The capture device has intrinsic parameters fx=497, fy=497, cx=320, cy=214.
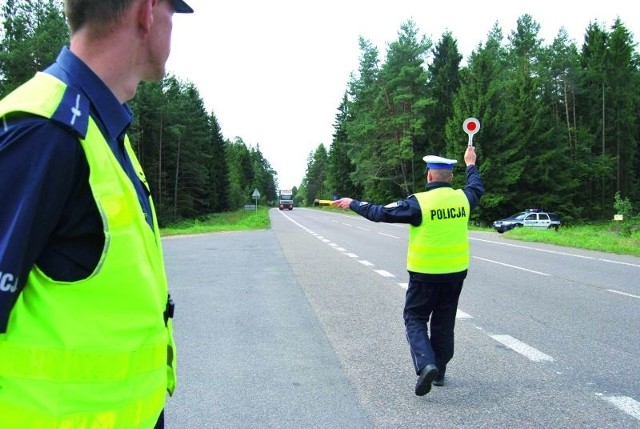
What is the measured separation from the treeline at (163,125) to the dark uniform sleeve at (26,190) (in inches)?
273

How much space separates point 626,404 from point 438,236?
203 centimetres

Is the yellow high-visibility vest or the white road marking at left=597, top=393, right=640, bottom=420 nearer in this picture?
the yellow high-visibility vest

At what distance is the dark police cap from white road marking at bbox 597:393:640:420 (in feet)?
13.9

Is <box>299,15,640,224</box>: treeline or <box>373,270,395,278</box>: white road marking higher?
<box>299,15,640,224</box>: treeline

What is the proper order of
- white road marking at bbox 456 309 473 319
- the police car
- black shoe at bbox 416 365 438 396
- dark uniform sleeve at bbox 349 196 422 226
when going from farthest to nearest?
the police car, white road marking at bbox 456 309 473 319, dark uniform sleeve at bbox 349 196 422 226, black shoe at bbox 416 365 438 396

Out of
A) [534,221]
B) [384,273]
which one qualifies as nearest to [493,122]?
[534,221]

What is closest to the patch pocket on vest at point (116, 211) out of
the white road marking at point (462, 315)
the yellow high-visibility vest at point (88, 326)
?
the yellow high-visibility vest at point (88, 326)

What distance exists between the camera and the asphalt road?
3.94m

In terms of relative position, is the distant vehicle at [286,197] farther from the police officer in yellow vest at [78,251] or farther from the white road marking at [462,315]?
the police officer in yellow vest at [78,251]

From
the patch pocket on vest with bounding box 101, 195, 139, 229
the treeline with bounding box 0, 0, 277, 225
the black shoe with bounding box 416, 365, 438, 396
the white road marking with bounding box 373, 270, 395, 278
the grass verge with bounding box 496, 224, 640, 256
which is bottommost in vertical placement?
the grass verge with bounding box 496, 224, 640, 256

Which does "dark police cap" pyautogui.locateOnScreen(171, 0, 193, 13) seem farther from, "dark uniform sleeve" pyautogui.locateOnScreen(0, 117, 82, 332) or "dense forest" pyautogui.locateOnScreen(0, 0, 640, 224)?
"dense forest" pyautogui.locateOnScreen(0, 0, 640, 224)

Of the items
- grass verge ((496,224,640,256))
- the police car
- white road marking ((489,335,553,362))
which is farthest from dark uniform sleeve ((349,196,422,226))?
the police car

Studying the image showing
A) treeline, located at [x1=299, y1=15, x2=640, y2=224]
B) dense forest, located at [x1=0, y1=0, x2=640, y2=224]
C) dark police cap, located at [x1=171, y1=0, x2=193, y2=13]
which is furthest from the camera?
Result: treeline, located at [x1=299, y1=15, x2=640, y2=224]

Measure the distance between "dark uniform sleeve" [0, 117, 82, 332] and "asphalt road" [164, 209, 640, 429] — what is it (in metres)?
3.03
